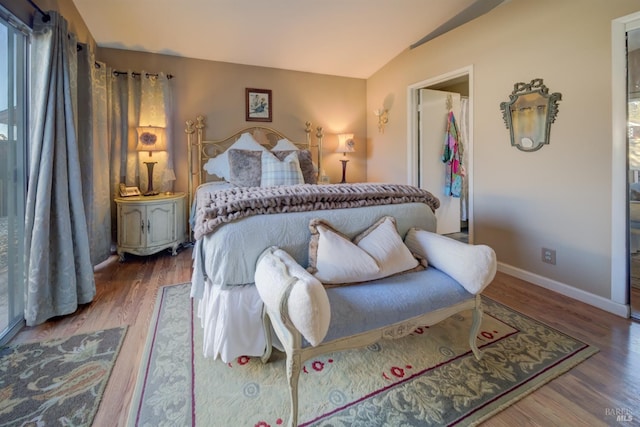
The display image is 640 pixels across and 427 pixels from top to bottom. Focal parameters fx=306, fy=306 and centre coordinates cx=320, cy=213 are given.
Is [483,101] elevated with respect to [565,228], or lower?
elevated

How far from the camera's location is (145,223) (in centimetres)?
309

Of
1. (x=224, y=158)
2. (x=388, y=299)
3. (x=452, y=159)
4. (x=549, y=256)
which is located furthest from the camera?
(x=452, y=159)

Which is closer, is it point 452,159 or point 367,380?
point 367,380

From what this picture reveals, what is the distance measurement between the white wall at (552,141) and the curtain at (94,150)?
3428mm

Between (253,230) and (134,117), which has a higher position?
(134,117)

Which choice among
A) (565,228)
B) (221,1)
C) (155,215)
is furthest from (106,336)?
(565,228)

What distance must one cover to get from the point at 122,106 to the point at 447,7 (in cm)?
359

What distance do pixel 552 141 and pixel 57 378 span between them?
3553mm

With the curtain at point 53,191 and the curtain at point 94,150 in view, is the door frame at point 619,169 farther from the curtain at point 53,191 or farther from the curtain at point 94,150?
the curtain at point 94,150

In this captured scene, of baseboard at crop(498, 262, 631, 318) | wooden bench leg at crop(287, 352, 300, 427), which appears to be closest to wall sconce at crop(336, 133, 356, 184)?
baseboard at crop(498, 262, 631, 318)

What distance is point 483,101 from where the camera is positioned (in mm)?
2984

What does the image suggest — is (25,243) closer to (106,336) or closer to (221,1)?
(106,336)

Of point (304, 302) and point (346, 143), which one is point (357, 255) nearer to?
point (304, 302)

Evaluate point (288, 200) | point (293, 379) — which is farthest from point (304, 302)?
point (288, 200)
